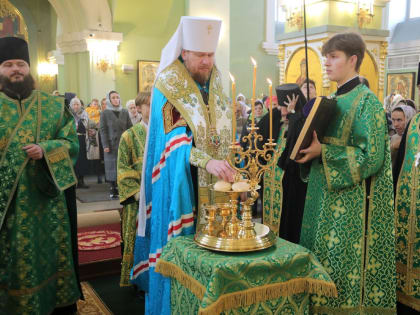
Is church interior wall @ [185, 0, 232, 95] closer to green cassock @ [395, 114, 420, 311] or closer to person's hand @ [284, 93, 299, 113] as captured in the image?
person's hand @ [284, 93, 299, 113]

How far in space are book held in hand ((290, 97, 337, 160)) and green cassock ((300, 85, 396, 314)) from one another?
0.38ft

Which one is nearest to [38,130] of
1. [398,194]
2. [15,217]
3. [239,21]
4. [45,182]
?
[45,182]

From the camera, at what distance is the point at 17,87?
2.99 metres

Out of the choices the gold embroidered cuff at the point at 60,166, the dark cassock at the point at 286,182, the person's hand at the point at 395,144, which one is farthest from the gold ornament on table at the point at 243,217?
the person's hand at the point at 395,144

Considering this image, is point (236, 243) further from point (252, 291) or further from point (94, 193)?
point (94, 193)

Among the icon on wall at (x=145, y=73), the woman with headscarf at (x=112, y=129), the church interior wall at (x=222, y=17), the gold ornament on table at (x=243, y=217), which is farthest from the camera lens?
the icon on wall at (x=145, y=73)

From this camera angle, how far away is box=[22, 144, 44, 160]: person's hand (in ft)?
9.46

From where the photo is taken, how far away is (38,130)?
3.03m

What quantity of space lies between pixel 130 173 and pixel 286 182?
1.39 m

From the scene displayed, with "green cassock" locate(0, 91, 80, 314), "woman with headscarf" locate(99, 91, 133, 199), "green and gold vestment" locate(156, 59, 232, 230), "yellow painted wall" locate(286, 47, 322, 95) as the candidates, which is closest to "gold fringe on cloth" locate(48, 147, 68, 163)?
"green cassock" locate(0, 91, 80, 314)

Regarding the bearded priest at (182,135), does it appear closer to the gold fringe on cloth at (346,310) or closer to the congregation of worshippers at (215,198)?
the congregation of worshippers at (215,198)

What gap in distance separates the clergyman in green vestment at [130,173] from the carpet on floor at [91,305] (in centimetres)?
31

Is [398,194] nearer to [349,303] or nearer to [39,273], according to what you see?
[349,303]

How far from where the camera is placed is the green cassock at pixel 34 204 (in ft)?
9.57
